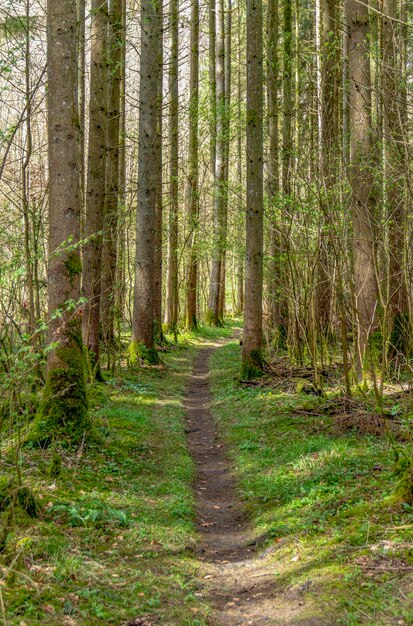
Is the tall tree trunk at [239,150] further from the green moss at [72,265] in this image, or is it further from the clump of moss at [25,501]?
the clump of moss at [25,501]

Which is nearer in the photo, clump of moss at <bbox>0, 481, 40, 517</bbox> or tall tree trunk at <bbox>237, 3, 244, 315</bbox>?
clump of moss at <bbox>0, 481, 40, 517</bbox>

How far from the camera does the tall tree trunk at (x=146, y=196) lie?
15.7m

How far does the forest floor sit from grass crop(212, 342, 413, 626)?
2 centimetres

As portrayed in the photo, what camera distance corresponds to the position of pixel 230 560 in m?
6.15

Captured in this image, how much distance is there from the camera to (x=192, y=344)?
23.7 meters

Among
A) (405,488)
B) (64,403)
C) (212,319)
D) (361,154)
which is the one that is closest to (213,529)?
(405,488)

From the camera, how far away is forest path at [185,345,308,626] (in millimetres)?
4887

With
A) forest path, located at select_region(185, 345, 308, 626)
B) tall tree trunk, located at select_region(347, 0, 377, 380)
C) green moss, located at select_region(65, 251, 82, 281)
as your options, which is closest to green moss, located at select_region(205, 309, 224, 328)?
tall tree trunk, located at select_region(347, 0, 377, 380)

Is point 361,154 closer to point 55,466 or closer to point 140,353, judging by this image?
point 140,353

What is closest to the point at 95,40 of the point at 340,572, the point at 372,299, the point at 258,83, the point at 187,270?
the point at 258,83

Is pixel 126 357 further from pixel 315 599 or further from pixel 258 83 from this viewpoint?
pixel 315 599

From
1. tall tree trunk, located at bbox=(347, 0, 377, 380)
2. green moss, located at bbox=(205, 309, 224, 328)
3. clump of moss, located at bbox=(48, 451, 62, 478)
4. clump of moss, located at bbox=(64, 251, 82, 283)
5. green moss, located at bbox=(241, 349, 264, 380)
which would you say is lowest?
clump of moss, located at bbox=(48, 451, 62, 478)

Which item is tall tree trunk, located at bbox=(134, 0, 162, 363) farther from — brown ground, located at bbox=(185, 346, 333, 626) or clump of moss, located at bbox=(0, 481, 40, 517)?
clump of moss, located at bbox=(0, 481, 40, 517)

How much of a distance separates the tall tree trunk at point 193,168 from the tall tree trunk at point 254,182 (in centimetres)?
853
